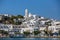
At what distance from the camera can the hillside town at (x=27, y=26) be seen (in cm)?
1919

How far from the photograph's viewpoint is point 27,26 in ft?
72.0

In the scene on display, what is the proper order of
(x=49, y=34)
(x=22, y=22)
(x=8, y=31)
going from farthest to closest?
(x=22, y=22), (x=8, y=31), (x=49, y=34)

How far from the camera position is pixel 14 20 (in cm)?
2369

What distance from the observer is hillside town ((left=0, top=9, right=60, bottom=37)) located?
19.2 metres

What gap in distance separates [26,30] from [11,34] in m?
2.03

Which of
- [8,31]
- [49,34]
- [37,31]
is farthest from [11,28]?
[49,34]

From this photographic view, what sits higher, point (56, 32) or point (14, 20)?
point (14, 20)

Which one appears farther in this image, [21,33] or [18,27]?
[18,27]

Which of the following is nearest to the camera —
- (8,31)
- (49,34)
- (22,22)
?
(49,34)

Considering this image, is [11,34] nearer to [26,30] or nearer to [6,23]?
[26,30]

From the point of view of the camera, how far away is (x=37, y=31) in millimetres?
19875

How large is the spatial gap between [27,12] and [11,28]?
420 centimetres

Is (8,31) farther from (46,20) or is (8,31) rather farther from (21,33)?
(46,20)

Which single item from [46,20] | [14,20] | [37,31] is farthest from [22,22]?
[37,31]
